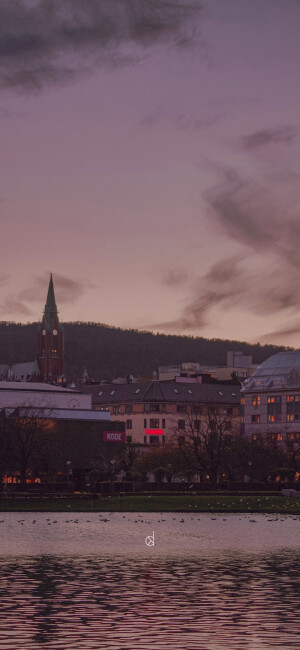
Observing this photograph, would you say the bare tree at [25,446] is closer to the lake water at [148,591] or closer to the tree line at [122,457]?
the tree line at [122,457]

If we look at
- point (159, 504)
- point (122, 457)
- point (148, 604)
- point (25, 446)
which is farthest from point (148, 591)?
point (122, 457)

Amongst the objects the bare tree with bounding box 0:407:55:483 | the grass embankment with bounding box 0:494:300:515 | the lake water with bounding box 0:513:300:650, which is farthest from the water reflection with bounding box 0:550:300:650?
the bare tree with bounding box 0:407:55:483

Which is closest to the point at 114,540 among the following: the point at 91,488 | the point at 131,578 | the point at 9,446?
the point at 131,578

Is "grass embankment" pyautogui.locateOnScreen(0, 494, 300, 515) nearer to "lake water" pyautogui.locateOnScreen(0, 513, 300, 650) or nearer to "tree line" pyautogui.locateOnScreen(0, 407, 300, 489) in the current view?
"tree line" pyautogui.locateOnScreen(0, 407, 300, 489)

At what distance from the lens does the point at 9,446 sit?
160m

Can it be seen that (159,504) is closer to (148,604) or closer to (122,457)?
(148,604)

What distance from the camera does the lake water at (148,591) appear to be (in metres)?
28.5

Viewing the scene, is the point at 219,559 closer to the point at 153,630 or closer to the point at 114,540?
the point at 114,540

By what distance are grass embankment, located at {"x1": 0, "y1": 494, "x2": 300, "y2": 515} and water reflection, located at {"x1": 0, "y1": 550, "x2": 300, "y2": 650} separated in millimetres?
57151

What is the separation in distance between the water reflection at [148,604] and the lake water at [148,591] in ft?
0.10

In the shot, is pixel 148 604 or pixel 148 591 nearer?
pixel 148 604

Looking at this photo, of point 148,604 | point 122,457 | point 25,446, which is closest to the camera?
point 148,604

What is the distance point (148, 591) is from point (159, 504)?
246ft

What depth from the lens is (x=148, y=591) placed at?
38.0 m
